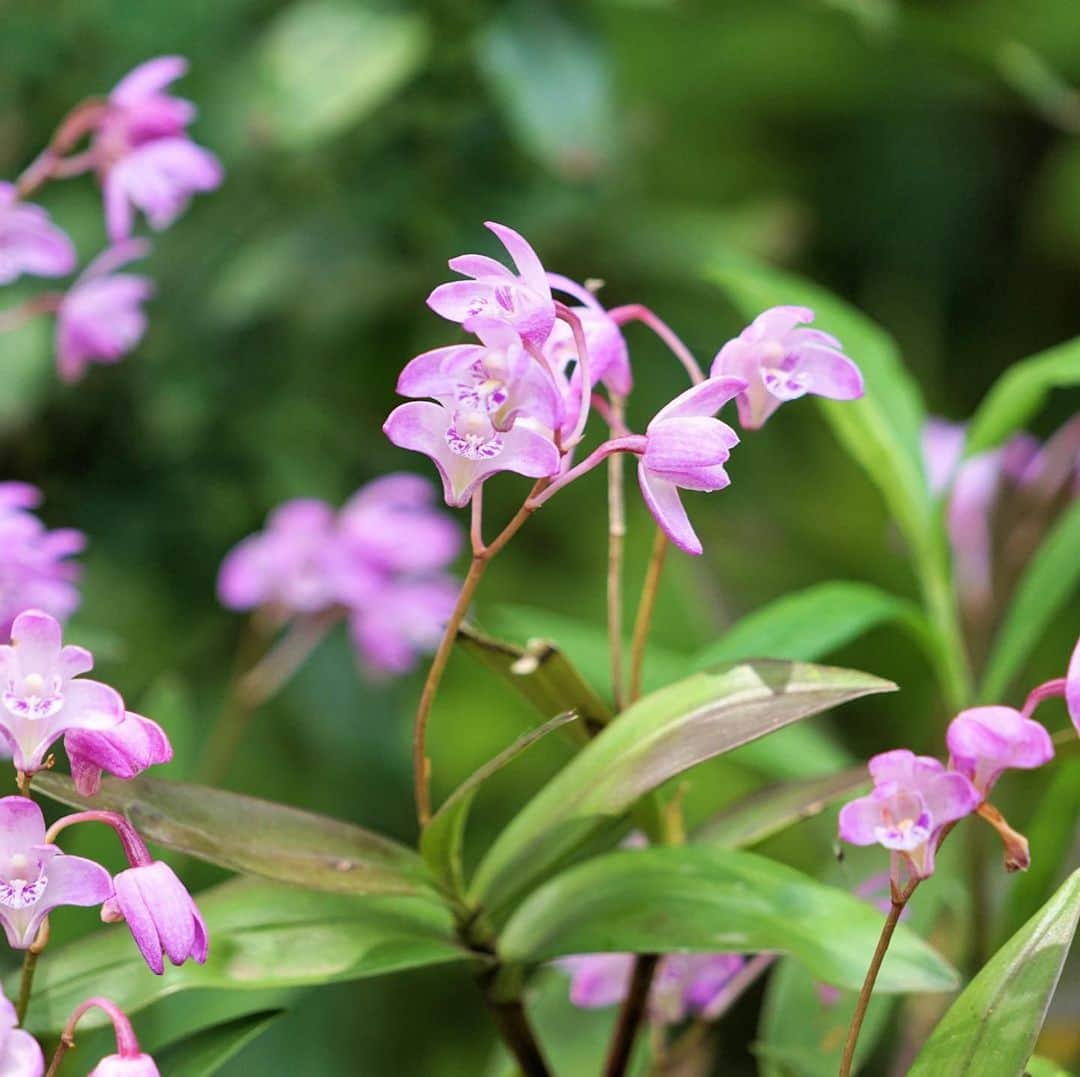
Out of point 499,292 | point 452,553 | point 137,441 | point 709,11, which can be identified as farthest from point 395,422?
point 709,11

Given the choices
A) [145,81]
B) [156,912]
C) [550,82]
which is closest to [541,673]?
[156,912]

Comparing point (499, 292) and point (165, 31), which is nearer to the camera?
point (499, 292)

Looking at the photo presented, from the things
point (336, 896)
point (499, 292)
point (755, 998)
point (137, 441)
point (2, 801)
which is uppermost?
point (499, 292)

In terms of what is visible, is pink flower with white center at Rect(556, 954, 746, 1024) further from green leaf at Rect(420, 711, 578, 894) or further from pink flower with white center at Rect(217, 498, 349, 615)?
pink flower with white center at Rect(217, 498, 349, 615)

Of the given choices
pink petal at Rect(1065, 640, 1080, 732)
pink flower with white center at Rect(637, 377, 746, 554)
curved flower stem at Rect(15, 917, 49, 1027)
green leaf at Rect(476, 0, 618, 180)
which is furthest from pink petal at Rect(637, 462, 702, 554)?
green leaf at Rect(476, 0, 618, 180)

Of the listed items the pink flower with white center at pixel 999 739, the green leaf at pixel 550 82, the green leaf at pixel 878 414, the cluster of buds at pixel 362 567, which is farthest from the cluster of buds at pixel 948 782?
the green leaf at pixel 550 82

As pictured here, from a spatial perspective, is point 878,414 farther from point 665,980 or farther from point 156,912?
point 156,912

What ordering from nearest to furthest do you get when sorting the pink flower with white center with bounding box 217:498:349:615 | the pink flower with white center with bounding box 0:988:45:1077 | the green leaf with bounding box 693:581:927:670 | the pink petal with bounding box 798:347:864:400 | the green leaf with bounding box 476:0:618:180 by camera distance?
the pink flower with white center with bounding box 0:988:45:1077
the pink petal with bounding box 798:347:864:400
the green leaf with bounding box 693:581:927:670
the pink flower with white center with bounding box 217:498:349:615
the green leaf with bounding box 476:0:618:180

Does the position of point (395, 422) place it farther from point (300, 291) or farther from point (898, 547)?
point (300, 291)
